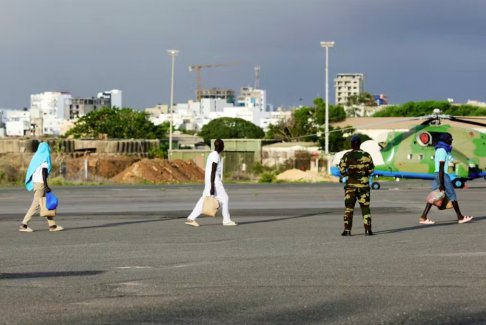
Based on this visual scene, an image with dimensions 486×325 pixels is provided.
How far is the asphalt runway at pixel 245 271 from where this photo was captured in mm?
9297

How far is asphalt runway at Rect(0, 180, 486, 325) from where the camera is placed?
30.5 ft

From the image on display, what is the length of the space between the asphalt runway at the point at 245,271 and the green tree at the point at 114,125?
111693 mm

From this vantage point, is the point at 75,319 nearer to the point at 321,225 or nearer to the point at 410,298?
the point at 410,298

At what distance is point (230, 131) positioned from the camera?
551ft

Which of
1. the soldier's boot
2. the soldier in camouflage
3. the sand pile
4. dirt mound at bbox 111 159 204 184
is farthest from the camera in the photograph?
the sand pile

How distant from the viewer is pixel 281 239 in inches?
674

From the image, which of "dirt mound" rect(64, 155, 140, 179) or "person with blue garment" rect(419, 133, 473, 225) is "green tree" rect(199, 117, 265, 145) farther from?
"person with blue garment" rect(419, 133, 473, 225)

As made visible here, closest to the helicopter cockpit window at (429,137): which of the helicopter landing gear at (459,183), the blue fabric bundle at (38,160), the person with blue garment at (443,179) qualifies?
the helicopter landing gear at (459,183)

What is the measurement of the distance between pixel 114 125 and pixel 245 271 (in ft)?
405

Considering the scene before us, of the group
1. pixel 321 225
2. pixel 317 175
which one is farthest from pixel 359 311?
pixel 317 175

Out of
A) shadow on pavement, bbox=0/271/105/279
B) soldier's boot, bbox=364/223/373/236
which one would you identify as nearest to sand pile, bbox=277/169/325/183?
soldier's boot, bbox=364/223/373/236

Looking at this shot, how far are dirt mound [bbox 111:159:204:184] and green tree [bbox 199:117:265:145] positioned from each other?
100582 mm

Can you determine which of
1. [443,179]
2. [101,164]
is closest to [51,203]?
[443,179]

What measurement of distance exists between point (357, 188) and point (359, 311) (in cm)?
822
